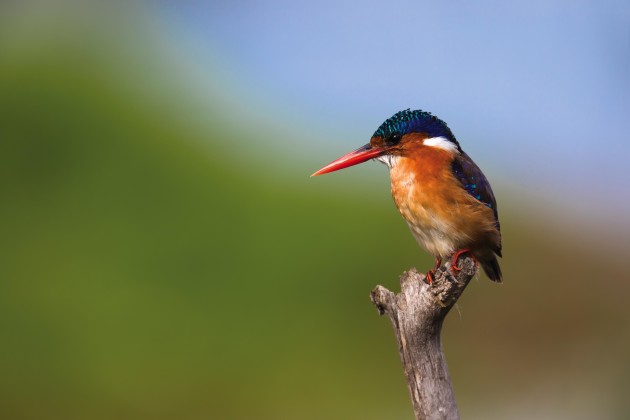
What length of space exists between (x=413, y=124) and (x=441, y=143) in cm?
15

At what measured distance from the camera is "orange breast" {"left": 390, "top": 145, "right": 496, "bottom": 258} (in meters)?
3.20

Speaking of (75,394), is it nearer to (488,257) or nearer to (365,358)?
(365,358)

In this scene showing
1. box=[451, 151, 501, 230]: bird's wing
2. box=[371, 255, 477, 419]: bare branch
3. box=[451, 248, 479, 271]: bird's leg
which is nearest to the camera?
box=[371, 255, 477, 419]: bare branch

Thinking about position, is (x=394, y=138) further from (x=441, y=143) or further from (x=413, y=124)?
(x=441, y=143)

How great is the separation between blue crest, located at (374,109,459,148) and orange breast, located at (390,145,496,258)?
0.12m

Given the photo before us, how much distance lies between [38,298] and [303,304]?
3211 millimetres

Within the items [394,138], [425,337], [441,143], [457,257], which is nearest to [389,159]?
[394,138]

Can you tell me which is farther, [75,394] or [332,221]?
[332,221]

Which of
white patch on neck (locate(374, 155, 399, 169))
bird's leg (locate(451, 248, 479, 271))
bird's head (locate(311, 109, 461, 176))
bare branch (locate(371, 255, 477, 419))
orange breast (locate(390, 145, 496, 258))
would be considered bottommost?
bare branch (locate(371, 255, 477, 419))

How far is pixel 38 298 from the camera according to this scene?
912 cm

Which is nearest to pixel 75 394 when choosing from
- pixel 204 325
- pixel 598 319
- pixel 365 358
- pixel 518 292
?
pixel 204 325

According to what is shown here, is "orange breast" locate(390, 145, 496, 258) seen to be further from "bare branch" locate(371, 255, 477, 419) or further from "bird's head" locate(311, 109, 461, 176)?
"bare branch" locate(371, 255, 477, 419)

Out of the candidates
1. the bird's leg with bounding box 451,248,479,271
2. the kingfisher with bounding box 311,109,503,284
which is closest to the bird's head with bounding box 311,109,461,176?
the kingfisher with bounding box 311,109,503,284

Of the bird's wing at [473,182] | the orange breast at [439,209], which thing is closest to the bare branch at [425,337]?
the orange breast at [439,209]
